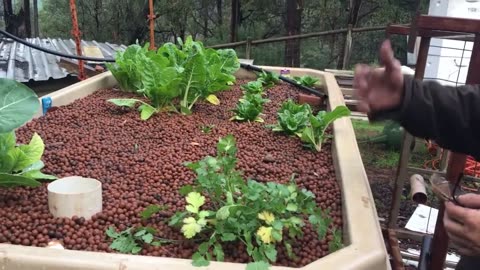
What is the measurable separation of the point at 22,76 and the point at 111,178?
3178mm

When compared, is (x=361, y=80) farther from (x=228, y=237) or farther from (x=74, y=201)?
(x=74, y=201)

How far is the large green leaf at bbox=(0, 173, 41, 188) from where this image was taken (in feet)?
5.00

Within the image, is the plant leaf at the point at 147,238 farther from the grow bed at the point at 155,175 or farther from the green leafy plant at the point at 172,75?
the green leafy plant at the point at 172,75

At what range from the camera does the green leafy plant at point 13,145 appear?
4.99ft

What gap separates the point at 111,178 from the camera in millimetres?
1787

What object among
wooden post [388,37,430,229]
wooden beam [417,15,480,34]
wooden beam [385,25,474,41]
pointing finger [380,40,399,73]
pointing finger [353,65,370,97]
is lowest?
wooden post [388,37,430,229]

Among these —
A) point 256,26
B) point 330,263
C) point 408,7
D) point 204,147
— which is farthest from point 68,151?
point 256,26

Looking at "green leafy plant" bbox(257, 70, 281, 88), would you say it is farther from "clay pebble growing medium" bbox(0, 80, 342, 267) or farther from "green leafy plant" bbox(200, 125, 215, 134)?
"green leafy plant" bbox(200, 125, 215, 134)

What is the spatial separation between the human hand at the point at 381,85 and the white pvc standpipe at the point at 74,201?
871mm

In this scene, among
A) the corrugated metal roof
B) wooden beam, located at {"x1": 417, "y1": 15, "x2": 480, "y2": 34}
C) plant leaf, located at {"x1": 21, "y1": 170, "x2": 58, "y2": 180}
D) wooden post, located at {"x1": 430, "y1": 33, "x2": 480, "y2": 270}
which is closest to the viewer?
plant leaf, located at {"x1": 21, "y1": 170, "x2": 58, "y2": 180}

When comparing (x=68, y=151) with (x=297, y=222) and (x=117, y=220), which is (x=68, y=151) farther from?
(x=297, y=222)

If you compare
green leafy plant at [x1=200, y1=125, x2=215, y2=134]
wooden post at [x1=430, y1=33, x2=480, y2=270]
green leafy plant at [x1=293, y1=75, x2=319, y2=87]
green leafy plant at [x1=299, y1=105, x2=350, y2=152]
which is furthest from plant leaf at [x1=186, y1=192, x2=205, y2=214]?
green leafy plant at [x1=293, y1=75, x2=319, y2=87]

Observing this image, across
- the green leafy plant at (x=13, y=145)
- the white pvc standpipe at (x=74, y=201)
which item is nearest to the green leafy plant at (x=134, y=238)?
the white pvc standpipe at (x=74, y=201)

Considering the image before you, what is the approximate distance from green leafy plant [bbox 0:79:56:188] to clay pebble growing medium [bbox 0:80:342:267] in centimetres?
6
